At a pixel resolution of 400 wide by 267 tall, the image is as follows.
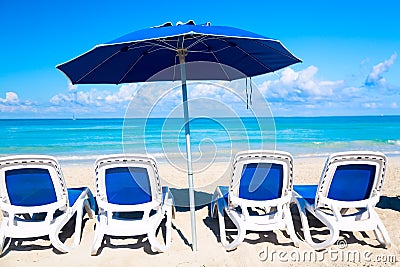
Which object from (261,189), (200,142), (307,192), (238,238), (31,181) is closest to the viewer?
(238,238)

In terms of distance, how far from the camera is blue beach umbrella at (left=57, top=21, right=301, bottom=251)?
128 inches

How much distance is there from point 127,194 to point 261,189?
1.46 metres

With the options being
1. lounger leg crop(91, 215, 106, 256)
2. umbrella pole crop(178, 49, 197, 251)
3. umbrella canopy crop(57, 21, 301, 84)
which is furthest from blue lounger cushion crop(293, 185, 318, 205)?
lounger leg crop(91, 215, 106, 256)

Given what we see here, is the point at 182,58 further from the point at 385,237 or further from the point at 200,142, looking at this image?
the point at 200,142

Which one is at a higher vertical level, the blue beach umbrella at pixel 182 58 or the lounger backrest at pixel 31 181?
the blue beach umbrella at pixel 182 58

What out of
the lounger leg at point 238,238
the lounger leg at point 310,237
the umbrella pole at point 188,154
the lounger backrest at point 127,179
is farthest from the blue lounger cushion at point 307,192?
the lounger backrest at point 127,179

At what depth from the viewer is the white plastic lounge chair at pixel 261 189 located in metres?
3.70

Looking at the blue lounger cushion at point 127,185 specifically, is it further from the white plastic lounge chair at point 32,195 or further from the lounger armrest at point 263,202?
the lounger armrest at point 263,202

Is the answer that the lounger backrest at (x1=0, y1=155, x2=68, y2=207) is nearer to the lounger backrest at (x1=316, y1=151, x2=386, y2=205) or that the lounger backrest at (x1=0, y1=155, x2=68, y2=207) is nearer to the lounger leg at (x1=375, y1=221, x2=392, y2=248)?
the lounger backrest at (x1=316, y1=151, x2=386, y2=205)

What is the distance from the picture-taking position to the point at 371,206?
3762 millimetres

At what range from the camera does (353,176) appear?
374cm

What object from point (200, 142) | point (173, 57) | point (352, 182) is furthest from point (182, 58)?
point (200, 142)

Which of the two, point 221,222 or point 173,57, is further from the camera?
point 173,57

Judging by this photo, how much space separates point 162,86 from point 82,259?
2810 millimetres
